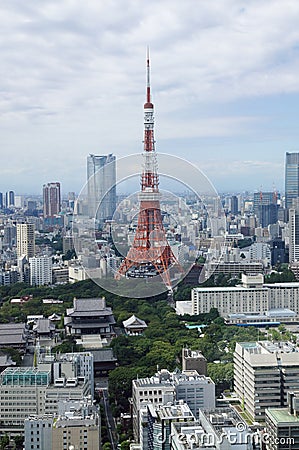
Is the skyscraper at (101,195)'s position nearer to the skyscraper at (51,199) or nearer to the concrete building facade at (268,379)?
the concrete building facade at (268,379)

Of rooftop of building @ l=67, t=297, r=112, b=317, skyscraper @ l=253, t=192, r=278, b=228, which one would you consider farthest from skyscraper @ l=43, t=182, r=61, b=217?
rooftop of building @ l=67, t=297, r=112, b=317

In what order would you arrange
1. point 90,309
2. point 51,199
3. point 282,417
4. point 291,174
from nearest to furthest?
1. point 282,417
2. point 90,309
3. point 291,174
4. point 51,199

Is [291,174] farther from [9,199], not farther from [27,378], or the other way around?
[27,378]

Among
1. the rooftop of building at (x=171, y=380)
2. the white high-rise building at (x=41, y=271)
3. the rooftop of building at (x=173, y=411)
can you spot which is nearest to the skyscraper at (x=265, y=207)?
the white high-rise building at (x=41, y=271)

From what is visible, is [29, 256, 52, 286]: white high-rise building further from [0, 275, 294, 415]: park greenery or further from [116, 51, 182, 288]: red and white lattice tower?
[116, 51, 182, 288]: red and white lattice tower

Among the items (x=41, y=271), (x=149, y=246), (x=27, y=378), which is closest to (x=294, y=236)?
(x=41, y=271)
